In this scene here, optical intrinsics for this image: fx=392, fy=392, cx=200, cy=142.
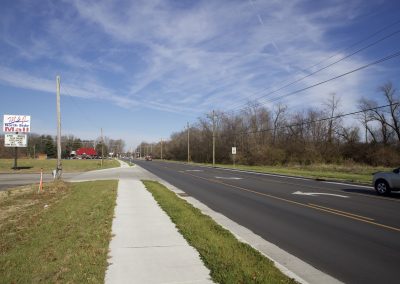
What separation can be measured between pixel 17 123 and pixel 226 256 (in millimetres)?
Result: 52471

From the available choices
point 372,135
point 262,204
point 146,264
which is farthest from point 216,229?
point 372,135

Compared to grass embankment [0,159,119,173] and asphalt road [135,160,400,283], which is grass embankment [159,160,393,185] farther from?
grass embankment [0,159,119,173]

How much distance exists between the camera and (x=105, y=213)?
37.3 ft

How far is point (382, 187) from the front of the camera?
18.4m

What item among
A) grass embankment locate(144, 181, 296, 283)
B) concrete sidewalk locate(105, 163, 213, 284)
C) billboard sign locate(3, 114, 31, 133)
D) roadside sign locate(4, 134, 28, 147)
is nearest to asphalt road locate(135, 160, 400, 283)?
grass embankment locate(144, 181, 296, 283)

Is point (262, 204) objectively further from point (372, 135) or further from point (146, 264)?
point (372, 135)

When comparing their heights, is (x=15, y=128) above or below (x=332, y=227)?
above

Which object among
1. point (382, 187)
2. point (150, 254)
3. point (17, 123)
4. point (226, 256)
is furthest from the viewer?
point (17, 123)

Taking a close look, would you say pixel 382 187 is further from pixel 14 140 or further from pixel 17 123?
pixel 17 123

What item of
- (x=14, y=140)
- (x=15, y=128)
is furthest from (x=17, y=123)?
(x=14, y=140)

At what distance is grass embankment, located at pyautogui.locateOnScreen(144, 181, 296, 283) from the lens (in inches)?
222

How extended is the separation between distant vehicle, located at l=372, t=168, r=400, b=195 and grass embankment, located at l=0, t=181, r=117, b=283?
40.8 ft

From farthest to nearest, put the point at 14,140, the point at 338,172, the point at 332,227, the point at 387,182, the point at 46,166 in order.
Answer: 1. the point at 46,166
2. the point at 14,140
3. the point at 338,172
4. the point at 387,182
5. the point at 332,227

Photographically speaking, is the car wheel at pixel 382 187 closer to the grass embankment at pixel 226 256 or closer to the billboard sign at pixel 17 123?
the grass embankment at pixel 226 256
